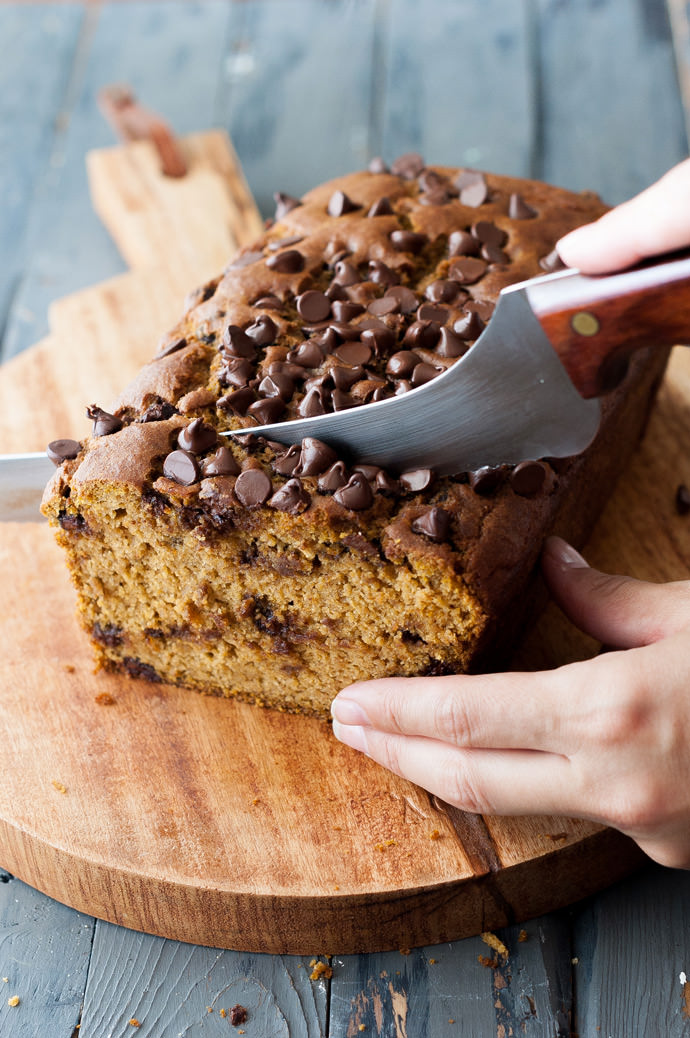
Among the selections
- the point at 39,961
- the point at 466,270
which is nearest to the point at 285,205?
the point at 466,270

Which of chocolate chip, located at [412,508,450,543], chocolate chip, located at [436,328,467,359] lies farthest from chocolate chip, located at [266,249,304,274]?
chocolate chip, located at [412,508,450,543]

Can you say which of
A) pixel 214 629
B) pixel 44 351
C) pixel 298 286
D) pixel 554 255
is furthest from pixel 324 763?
pixel 44 351

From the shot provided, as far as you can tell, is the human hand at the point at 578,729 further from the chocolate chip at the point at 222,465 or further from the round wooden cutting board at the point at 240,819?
the chocolate chip at the point at 222,465

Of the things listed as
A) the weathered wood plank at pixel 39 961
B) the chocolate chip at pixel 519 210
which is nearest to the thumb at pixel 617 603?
the chocolate chip at pixel 519 210

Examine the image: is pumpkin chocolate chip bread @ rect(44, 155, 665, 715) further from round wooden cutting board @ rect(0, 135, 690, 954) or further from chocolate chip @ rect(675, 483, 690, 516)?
chocolate chip @ rect(675, 483, 690, 516)

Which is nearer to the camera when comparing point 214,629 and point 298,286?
point 214,629

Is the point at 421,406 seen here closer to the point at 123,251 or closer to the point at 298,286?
the point at 298,286
